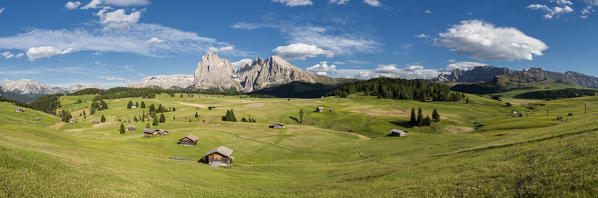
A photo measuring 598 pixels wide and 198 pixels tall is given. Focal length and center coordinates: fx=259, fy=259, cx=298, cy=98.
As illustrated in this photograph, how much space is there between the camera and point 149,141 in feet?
293

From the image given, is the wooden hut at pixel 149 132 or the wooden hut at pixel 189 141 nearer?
the wooden hut at pixel 189 141

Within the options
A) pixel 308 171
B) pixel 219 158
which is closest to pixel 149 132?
pixel 219 158

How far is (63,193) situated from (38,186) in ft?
5.72

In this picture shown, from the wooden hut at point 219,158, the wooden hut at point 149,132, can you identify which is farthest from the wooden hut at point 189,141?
the wooden hut at point 219,158

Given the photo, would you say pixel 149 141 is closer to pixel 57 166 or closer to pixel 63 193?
pixel 57 166

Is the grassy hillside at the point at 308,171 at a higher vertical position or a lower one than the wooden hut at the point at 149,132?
higher

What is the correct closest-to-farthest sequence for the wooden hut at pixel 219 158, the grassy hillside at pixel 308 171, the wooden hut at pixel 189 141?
the grassy hillside at pixel 308 171 < the wooden hut at pixel 219 158 < the wooden hut at pixel 189 141

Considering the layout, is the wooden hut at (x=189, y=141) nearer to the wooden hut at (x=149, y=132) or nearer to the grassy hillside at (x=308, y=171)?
the grassy hillside at (x=308, y=171)

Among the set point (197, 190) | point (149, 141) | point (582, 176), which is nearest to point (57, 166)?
point (197, 190)

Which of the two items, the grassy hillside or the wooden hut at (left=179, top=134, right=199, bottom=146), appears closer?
the grassy hillside

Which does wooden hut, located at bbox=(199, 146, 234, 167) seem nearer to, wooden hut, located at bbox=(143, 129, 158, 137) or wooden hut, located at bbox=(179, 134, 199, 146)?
wooden hut, located at bbox=(179, 134, 199, 146)

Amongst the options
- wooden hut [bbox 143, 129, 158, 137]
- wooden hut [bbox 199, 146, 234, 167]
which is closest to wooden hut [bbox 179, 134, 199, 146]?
wooden hut [bbox 143, 129, 158, 137]

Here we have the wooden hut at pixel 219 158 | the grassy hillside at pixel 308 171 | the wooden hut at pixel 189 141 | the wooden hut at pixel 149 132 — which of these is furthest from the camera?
the wooden hut at pixel 149 132

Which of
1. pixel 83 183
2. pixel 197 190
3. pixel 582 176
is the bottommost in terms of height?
pixel 197 190
